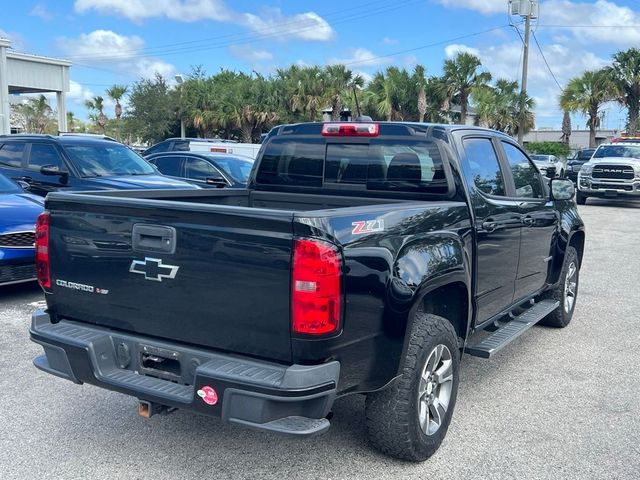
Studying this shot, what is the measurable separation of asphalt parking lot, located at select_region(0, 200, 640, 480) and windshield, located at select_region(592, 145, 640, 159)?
16.9 m

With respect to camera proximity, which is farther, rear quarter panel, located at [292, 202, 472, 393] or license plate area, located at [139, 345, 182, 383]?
license plate area, located at [139, 345, 182, 383]

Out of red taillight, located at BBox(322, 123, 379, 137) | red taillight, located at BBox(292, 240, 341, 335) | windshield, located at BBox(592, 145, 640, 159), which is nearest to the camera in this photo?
red taillight, located at BBox(292, 240, 341, 335)

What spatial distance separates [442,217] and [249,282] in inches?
55.6

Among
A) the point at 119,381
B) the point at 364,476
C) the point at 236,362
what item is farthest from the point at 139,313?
the point at 364,476


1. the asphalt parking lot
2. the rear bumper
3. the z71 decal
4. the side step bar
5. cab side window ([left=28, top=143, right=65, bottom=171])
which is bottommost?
the asphalt parking lot

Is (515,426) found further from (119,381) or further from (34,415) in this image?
(34,415)

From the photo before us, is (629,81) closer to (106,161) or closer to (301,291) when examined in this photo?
(106,161)

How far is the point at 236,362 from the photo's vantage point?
3.02 meters

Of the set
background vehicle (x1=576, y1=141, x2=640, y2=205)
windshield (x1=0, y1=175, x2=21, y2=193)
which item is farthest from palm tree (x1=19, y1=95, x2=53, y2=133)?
windshield (x1=0, y1=175, x2=21, y2=193)

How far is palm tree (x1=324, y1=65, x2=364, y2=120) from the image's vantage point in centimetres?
3562

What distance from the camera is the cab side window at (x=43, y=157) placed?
966cm

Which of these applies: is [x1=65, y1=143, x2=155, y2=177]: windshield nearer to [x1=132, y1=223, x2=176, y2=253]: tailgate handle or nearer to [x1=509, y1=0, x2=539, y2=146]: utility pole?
[x1=132, y1=223, x2=176, y2=253]: tailgate handle

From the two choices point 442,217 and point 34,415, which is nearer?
point 442,217

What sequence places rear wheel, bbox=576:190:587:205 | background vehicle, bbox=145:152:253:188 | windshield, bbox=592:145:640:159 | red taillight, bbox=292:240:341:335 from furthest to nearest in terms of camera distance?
rear wheel, bbox=576:190:587:205, windshield, bbox=592:145:640:159, background vehicle, bbox=145:152:253:188, red taillight, bbox=292:240:341:335
